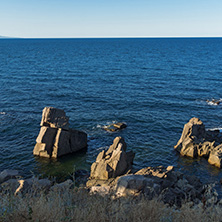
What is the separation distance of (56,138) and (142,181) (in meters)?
18.0

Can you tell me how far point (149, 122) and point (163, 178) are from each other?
71.9 feet

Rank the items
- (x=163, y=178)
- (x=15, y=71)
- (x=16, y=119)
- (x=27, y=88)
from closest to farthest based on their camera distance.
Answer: (x=163, y=178)
(x=16, y=119)
(x=27, y=88)
(x=15, y=71)

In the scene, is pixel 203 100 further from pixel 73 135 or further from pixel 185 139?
pixel 73 135

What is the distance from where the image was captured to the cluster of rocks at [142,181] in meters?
17.4

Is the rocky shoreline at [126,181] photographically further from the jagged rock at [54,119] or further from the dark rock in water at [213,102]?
the dark rock in water at [213,102]

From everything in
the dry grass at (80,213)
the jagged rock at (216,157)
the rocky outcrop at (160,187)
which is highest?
the dry grass at (80,213)

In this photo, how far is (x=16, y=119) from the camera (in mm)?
42781

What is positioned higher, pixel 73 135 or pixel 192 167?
pixel 73 135

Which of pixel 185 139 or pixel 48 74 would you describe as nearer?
pixel 185 139

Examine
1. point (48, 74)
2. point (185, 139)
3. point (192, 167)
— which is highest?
point (48, 74)

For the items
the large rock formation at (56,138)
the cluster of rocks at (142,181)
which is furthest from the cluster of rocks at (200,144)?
the large rock formation at (56,138)

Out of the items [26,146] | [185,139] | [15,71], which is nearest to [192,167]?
[185,139]

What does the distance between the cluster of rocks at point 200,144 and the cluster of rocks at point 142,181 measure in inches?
297

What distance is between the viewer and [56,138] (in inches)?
1283
